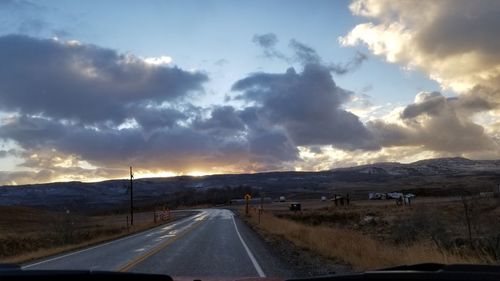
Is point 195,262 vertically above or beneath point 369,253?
beneath

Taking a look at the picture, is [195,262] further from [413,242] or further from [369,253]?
[413,242]

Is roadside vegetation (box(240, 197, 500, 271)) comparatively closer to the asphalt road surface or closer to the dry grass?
the dry grass

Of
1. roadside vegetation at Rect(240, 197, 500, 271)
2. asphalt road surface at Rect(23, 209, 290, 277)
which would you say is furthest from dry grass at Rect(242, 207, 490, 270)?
asphalt road surface at Rect(23, 209, 290, 277)

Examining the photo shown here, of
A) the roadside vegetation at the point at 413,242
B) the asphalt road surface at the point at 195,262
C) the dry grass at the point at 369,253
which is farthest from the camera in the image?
the roadside vegetation at the point at 413,242

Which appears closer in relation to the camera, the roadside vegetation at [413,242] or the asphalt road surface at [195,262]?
the asphalt road surface at [195,262]

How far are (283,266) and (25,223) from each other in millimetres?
74967

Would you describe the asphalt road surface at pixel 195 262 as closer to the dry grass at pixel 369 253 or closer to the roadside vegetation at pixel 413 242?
Result: the dry grass at pixel 369 253

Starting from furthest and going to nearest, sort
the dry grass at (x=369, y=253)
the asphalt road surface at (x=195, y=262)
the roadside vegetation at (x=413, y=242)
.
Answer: the roadside vegetation at (x=413, y=242) → the asphalt road surface at (x=195, y=262) → the dry grass at (x=369, y=253)

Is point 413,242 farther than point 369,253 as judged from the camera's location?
Yes

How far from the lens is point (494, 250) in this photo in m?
17.9

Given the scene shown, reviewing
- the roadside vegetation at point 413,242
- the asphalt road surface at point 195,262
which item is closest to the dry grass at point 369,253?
the roadside vegetation at point 413,242

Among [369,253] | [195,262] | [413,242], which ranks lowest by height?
[413,242]

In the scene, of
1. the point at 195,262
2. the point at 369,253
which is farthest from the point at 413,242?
the point at 195,262

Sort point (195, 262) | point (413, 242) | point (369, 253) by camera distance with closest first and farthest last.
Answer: point (369, 253)
point (195, 262)
point (413, 242)
